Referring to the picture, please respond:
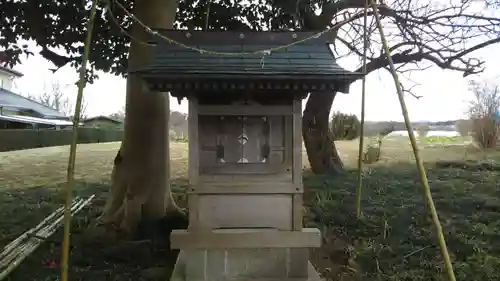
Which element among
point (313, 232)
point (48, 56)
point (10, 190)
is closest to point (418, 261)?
point (313, 232)

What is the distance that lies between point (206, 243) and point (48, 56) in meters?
4.51

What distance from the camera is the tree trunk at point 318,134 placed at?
29.8ft

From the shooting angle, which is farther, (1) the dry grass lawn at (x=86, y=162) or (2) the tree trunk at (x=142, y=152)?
(1) the dry grass lawn at (x=86, y=162)

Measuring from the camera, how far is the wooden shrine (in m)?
4.04

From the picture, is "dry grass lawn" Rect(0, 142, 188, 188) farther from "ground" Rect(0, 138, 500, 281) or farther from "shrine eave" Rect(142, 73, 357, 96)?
"shrine eave" Rect(142, 73, 357, 96)

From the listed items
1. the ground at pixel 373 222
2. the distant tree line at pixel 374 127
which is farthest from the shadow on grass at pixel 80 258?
the distant tree line at pixel 374 127

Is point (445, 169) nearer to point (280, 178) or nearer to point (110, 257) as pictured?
point (280, 178)

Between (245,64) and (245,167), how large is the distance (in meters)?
0.96

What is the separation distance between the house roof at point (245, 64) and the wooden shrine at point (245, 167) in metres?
0.01

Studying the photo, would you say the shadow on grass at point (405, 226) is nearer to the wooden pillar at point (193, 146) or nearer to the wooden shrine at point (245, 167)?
the wooden shrine at point (245, 167)

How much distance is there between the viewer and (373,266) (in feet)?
17.4

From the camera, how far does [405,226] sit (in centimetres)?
620

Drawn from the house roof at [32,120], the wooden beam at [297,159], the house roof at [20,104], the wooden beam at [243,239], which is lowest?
the wooden beam at [243,239]

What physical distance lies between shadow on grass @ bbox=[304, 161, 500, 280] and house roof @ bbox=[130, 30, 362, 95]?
103 inches
